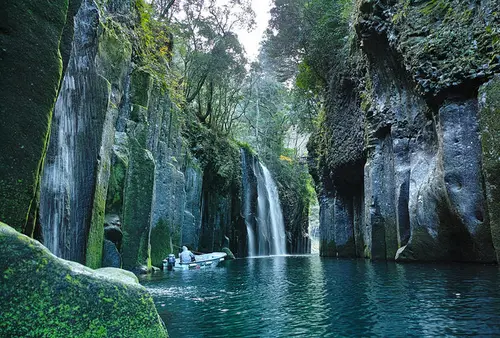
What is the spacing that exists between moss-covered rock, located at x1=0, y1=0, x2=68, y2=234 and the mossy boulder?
1.78 meters

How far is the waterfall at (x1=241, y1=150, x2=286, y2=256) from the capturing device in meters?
32.8

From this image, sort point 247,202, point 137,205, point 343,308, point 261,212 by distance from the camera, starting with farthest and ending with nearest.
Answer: point 261,212, point 247,202, point 137,205, point 343,308

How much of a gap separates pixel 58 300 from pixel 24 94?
305 cm

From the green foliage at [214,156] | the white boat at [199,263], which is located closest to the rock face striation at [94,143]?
the green foliage at [214,156]

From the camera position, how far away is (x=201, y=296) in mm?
7938

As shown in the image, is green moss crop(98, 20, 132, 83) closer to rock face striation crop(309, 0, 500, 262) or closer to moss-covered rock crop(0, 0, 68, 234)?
moss-covered rock crop(0, 0, 68, 234)

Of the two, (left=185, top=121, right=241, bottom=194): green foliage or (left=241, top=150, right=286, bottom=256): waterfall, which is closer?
(left=185, top=121, right=241, bottom=194): green foliage

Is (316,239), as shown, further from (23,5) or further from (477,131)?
(23,5)

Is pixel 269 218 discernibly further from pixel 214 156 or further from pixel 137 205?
pixel 137 205

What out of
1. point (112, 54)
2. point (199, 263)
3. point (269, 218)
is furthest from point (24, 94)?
point (269, 218)

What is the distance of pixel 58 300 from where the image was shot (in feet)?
9.37

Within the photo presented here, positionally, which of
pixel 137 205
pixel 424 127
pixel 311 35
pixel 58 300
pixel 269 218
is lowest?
pixel 58 300

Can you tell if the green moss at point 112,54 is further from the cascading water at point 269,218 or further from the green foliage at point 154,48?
the cascading water at point 269,218

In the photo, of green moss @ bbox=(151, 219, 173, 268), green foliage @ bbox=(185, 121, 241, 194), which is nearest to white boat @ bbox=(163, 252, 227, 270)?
green moss @ bbox=(151, 219, 173, 268)
